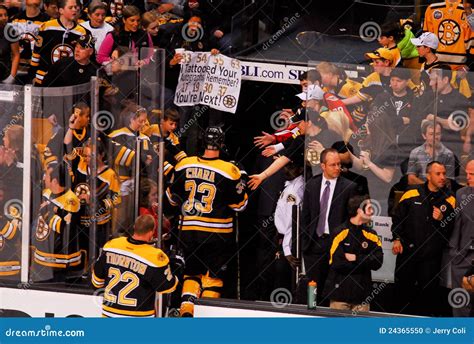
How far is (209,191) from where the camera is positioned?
15.5 metres

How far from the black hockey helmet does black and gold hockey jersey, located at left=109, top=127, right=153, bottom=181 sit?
0.81 meters

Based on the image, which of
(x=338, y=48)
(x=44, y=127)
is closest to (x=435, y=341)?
(x=44, y=127)

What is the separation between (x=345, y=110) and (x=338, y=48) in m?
3.87

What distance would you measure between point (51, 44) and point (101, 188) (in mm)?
3115

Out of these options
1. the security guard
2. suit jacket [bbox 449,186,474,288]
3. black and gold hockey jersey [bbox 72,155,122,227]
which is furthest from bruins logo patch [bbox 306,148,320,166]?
black and gold hockey jersey [bbox 72,155,122,227]

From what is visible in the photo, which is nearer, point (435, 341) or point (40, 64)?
point (435, 341)

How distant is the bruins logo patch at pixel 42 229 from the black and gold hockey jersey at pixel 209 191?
1.26 metres

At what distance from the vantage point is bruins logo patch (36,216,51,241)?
15.0m

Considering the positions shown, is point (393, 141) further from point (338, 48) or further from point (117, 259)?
point (338, 48)

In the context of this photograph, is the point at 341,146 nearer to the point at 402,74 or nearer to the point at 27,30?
the point at 402,74

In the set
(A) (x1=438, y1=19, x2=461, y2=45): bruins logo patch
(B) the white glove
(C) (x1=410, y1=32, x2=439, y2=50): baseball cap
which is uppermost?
(A) (x1=438, y1=19, x2=461, y2=45): bruins logo patch

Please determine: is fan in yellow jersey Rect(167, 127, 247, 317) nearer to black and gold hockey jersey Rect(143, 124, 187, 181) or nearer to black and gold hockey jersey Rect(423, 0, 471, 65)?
black and gold hockey jersey Rect(143, 124, 187, 181)

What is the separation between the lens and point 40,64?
17.6 meters

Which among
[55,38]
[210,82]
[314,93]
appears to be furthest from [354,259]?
[55,38]
